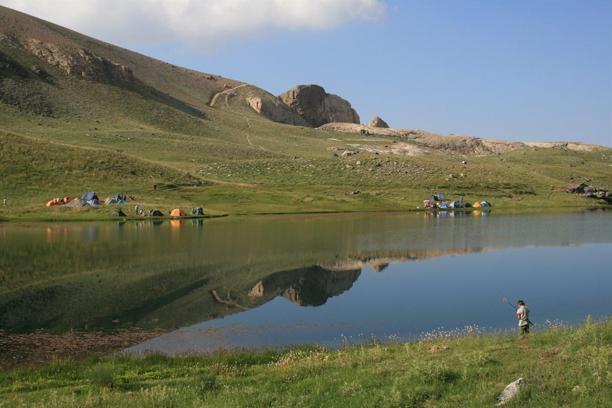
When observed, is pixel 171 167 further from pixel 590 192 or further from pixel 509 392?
pixel 509 392

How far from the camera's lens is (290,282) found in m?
37.5

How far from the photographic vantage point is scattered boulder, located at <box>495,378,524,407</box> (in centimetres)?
1288

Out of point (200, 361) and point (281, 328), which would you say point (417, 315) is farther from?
point (200, 361)

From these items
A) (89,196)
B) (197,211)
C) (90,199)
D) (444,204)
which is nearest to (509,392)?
(197,211)

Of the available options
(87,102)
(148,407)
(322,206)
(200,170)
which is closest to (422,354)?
(148,407)

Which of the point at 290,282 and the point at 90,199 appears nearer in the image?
the point at 290,282

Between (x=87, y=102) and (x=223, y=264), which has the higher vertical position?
(x=87, y=102)

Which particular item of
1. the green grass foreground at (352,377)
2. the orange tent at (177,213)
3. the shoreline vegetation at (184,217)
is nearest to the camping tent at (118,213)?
the shoreline vegetation at (184,217)

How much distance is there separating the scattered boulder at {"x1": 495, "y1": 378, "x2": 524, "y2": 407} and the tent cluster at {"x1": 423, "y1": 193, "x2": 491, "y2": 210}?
9140cm

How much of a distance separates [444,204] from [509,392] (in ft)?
315

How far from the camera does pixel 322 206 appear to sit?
3816 inches

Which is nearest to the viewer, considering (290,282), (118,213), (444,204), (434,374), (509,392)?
(509,392)

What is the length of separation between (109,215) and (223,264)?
43.2 metres

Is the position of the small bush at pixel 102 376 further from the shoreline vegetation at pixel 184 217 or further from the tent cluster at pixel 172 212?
the tent cluster at pixel 172 212
